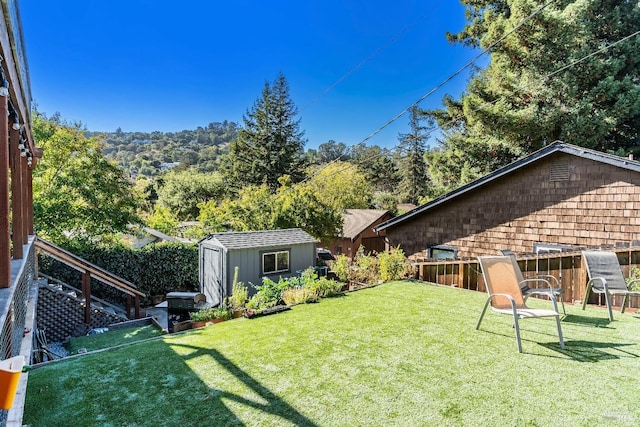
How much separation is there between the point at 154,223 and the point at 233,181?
12857 mm

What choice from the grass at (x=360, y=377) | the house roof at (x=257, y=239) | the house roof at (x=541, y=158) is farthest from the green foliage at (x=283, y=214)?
the grass at (x=360, y=377)

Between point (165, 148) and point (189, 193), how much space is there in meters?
60.6

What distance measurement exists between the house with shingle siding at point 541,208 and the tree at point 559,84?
7022mm

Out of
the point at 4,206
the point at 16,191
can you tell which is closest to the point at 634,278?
the point at 4,206

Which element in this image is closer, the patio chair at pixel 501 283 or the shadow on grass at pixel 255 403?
the shadow on grass at pixel 255 403

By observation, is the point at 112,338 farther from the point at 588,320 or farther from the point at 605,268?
the point at 605,268

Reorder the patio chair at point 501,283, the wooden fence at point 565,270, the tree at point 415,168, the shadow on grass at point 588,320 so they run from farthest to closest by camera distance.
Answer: the tree at point 415,168
the wooden fence at point 565,270
the shadow on grass at point 588,320
the patio chair at point 501,283

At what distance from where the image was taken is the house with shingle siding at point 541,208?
8.52m

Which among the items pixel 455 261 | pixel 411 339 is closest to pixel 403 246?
pixel 455 261

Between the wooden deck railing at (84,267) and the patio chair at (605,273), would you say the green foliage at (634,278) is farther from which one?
the wooden deck railing at (84,267)

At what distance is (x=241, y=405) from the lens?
3221 mm

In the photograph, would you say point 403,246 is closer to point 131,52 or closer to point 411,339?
point 411,339

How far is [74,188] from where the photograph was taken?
518 inches

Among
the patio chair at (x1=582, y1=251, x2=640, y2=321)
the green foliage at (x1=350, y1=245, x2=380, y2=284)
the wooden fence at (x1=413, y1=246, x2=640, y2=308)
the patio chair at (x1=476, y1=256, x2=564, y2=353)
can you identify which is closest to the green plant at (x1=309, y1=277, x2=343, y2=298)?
the green foliage at (x1=350, y1=245, x2=380, y2=284)
